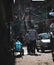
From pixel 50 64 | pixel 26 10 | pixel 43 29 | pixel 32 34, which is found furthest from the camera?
pixel 26 10

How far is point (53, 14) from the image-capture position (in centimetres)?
1852

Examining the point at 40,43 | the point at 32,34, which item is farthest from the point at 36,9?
the point at 32,34

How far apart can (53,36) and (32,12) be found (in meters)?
33.8

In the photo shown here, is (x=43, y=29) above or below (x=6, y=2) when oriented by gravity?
below

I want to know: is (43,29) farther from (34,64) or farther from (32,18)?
(34,64)

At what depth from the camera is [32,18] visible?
52031 millimetres

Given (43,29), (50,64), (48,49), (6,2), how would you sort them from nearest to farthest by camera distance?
(50,64) < (6,2) < (48,49) < (43,29)

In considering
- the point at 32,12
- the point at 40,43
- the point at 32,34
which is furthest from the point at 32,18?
the point at 32,34

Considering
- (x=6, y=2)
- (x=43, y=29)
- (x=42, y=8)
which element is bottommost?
(x=43, y=29)

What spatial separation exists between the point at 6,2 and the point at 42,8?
33.2 meters

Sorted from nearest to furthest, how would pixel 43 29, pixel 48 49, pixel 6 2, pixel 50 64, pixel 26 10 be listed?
pixel 50 64 → pixel 6 2 → pixel 48 49 → pixel 43 29 → pixel 26 10

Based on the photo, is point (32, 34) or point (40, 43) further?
point (40, 43)

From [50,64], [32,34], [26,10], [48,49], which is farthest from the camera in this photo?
[26,10]

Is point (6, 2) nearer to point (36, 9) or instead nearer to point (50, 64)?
point (50, 64)
